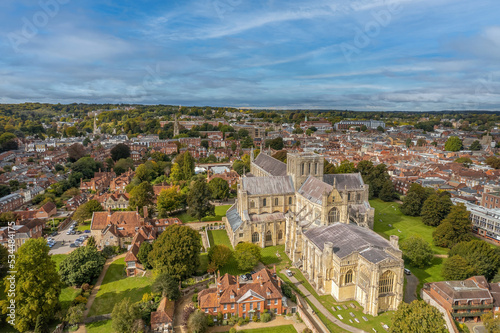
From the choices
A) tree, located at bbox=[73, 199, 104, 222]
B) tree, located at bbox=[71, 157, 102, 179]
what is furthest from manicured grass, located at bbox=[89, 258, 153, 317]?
tree, located at bbox=[71, 157, 102, 179]

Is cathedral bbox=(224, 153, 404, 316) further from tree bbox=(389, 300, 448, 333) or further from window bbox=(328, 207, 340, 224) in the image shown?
tree bbox=(389, 300, 448, 333)

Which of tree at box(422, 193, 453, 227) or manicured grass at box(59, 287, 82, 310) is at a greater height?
tree at box(422, 193, 453, 227)

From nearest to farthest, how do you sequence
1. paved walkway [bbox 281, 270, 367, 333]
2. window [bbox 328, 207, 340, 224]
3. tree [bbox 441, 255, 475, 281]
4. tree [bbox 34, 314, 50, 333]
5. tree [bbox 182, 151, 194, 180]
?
tree [bbox 34, 314, 50, 333]
paved walkway [bbox 281, 270, 367, 333]
tree [bbox 441, 255, 475, 281]
window [bbox 328, 207, 340, 224]
tree [bbox 182, 151, 194, 180]

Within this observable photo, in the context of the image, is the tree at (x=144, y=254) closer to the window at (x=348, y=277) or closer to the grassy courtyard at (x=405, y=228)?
the window at (x=348, y=277)

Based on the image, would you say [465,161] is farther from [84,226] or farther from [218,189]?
[84,226]

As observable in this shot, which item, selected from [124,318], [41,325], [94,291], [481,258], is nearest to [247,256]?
[124,318]

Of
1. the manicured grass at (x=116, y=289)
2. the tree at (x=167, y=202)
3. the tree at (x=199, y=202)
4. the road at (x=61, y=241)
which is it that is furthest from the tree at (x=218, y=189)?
the manicured grass at (x=116, y=289)
